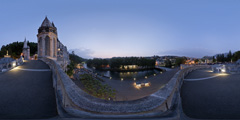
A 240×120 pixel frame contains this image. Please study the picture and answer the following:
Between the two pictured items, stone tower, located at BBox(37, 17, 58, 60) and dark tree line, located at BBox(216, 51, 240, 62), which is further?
dark tree line, located at BBox(216, 51, 240, 62)

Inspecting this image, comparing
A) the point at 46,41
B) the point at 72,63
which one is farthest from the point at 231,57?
the point at 46,41

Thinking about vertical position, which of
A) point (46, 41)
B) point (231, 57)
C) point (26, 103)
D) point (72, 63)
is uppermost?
point (46, 41)

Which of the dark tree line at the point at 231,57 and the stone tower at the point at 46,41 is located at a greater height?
the stone tower at the point at 46,41

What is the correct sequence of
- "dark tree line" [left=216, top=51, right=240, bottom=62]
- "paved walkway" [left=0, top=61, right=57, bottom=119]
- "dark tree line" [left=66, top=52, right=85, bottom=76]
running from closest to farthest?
"paved walkway" [left=0, top=61, right=57, bottom=119] < "dark tree line" [left=66, top=52, right=85, bottom=76] < "dark tree line" [left=216, top=51, right=240, bottom=62]

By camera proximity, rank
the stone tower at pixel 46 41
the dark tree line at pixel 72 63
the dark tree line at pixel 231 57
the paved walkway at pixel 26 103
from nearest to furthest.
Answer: the paved walkway at pixel 26 103
the dark tree line at pixel 72 63
the stone tower at pixel 46 41
the dark tree line at pixel 231 57

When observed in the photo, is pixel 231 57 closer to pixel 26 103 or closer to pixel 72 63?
pixel 72 63

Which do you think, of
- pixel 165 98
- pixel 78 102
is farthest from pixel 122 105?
pixel 165 98

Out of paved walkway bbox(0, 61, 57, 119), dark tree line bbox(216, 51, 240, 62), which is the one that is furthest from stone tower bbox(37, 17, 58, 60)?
dark tree line bbox(216, 51, 240, 62)

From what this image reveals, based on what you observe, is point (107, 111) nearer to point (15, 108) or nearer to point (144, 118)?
point (144, 118)

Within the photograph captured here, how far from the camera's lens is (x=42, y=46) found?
103 feet

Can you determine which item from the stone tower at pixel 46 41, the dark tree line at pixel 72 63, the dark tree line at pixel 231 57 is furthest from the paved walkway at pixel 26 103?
the dark tree line at pixel 231 57

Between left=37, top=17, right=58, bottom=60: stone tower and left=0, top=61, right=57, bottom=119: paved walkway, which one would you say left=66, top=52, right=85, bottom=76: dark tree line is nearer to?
left=37, top=17, right=58, bottom=60: stone tower

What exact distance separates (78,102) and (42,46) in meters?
35.8

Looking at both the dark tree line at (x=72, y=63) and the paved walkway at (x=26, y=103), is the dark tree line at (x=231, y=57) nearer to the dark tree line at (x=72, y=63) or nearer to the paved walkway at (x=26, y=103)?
the dark tree line at (x=72, y=63)
